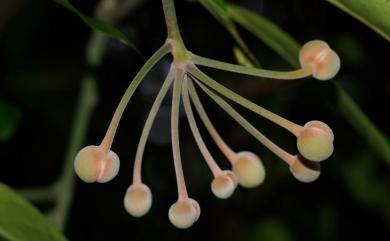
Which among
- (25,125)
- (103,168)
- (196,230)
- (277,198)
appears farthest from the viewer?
(196,230)

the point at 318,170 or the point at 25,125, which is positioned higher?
the point at 25,125

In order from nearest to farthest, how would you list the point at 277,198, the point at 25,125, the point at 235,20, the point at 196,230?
the point at 235,20
the point at 25,125
the point at 277,198
the point at 196,230

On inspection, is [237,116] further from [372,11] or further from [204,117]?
[372,11]

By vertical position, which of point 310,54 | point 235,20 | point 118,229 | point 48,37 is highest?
point 48,37

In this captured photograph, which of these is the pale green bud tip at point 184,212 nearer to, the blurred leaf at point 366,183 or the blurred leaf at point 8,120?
the blurred leaf at point 8,120

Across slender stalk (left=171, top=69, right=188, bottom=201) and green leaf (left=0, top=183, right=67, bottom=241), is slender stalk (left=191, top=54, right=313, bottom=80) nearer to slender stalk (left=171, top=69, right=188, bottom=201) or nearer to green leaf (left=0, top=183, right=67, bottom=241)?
slender stalk (left=171, top=69, right=188, bottom=201)

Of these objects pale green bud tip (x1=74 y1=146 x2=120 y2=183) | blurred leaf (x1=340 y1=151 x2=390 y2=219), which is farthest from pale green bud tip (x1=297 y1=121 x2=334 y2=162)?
blurred leaf (x1=340 y1=151 x2=390 y2=219)

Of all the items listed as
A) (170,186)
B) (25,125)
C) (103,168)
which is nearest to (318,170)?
(103,168)

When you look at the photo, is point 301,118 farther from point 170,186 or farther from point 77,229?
point 77,229
